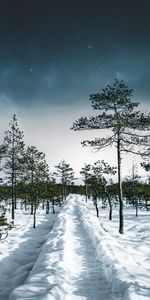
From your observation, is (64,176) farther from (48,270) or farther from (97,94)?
(48,270)

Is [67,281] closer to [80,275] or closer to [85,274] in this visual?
[80,275]

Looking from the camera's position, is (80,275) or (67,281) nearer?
(67,281)

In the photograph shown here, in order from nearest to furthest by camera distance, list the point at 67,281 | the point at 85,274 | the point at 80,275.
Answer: the point at 67,281
the point at 80,275
the point at 85,274

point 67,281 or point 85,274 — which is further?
point 85,274

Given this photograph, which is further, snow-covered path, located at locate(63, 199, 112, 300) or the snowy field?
snow-covered path, located at locate(63, 199, 112, 300)

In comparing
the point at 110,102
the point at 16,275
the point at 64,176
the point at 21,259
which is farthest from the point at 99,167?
the point at 64,176

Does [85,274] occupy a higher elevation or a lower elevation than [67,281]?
lower

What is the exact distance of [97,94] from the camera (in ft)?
65.4

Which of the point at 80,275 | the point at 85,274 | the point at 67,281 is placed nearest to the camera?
the point at 67,281

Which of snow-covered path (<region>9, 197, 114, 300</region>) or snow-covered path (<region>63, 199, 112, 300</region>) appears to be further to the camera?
snow-covered path (<region>63, 199, 112, 300</region>)

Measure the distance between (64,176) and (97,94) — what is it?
197 ft

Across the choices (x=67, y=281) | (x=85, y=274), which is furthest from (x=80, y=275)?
(x=67, y=281)

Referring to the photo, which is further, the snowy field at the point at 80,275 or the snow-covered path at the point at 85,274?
the snow-covered path at the point at 85,274

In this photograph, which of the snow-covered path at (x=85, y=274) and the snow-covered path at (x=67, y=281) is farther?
the snow-covered path at (x=85, y=274)
